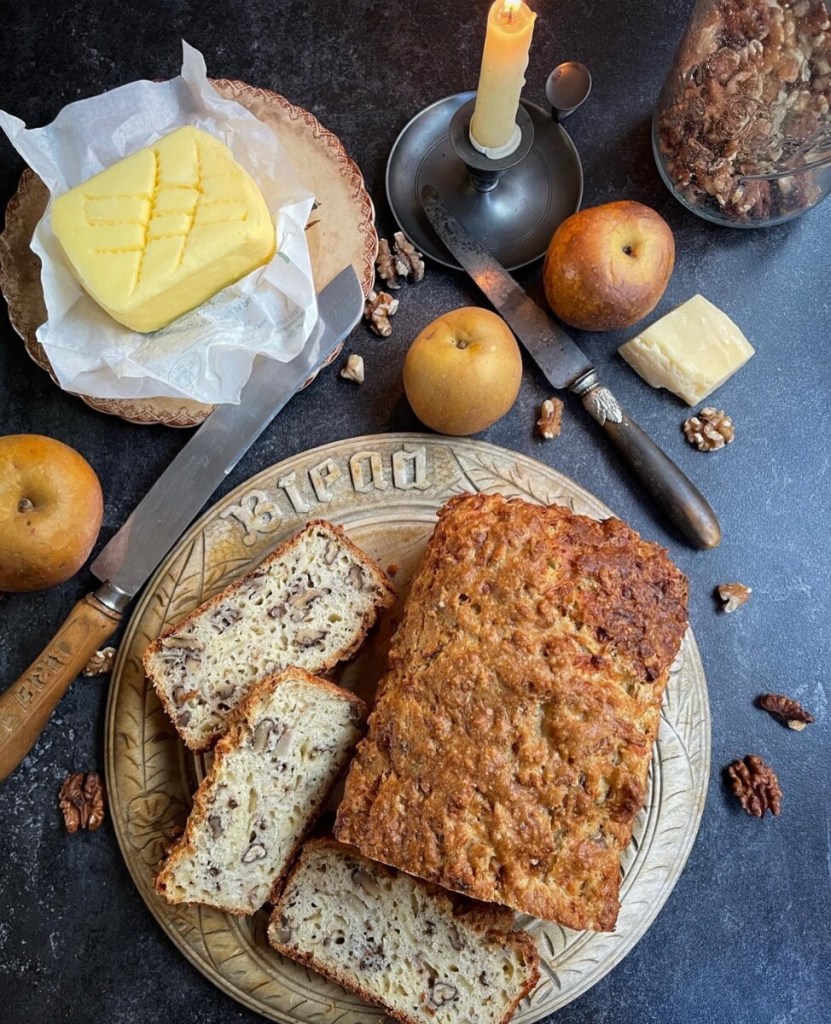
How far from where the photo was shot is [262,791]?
2.44 metres

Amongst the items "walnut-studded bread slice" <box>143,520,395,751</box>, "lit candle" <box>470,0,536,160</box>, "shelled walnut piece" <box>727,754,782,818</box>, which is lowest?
"shelled walnut piece" <box>727,754,782,818</box>

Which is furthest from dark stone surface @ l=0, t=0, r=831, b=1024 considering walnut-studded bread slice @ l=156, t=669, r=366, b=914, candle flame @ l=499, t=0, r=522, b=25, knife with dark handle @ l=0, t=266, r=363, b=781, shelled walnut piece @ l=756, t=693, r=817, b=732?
candle flame @ l=499, t=0, r=522, b=25

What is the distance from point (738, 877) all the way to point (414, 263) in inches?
85.0

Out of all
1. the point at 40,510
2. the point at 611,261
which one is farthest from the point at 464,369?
the point at 40,510

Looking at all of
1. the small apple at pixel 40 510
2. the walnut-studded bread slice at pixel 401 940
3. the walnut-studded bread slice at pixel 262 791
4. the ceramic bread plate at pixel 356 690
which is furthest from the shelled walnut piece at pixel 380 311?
the walnut-studded bread slice at pixel 401 940

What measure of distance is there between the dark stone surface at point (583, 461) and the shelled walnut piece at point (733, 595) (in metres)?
0.05

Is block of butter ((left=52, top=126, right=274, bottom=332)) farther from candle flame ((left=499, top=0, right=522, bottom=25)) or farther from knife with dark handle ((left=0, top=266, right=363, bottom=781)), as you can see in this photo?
candle flame ((left=499, top=0, right=522, bottom=25))

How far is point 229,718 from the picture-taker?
2.52 metres

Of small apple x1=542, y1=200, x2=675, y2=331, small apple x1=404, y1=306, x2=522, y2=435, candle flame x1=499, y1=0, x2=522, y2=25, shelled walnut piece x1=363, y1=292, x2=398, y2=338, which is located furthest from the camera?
shelled walnut piece x1=363, y1=292, x2=398, y2=338

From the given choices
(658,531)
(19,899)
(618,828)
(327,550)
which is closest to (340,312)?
(327,550)

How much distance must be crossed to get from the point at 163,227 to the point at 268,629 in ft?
3.94

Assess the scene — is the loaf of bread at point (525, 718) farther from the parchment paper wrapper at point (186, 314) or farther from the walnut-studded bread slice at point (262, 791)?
the parchment paper wrapper at point (186, 314)

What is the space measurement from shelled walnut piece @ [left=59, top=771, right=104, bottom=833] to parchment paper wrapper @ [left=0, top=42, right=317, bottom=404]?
1.13 meters

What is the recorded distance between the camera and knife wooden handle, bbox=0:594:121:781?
245 centimetres
